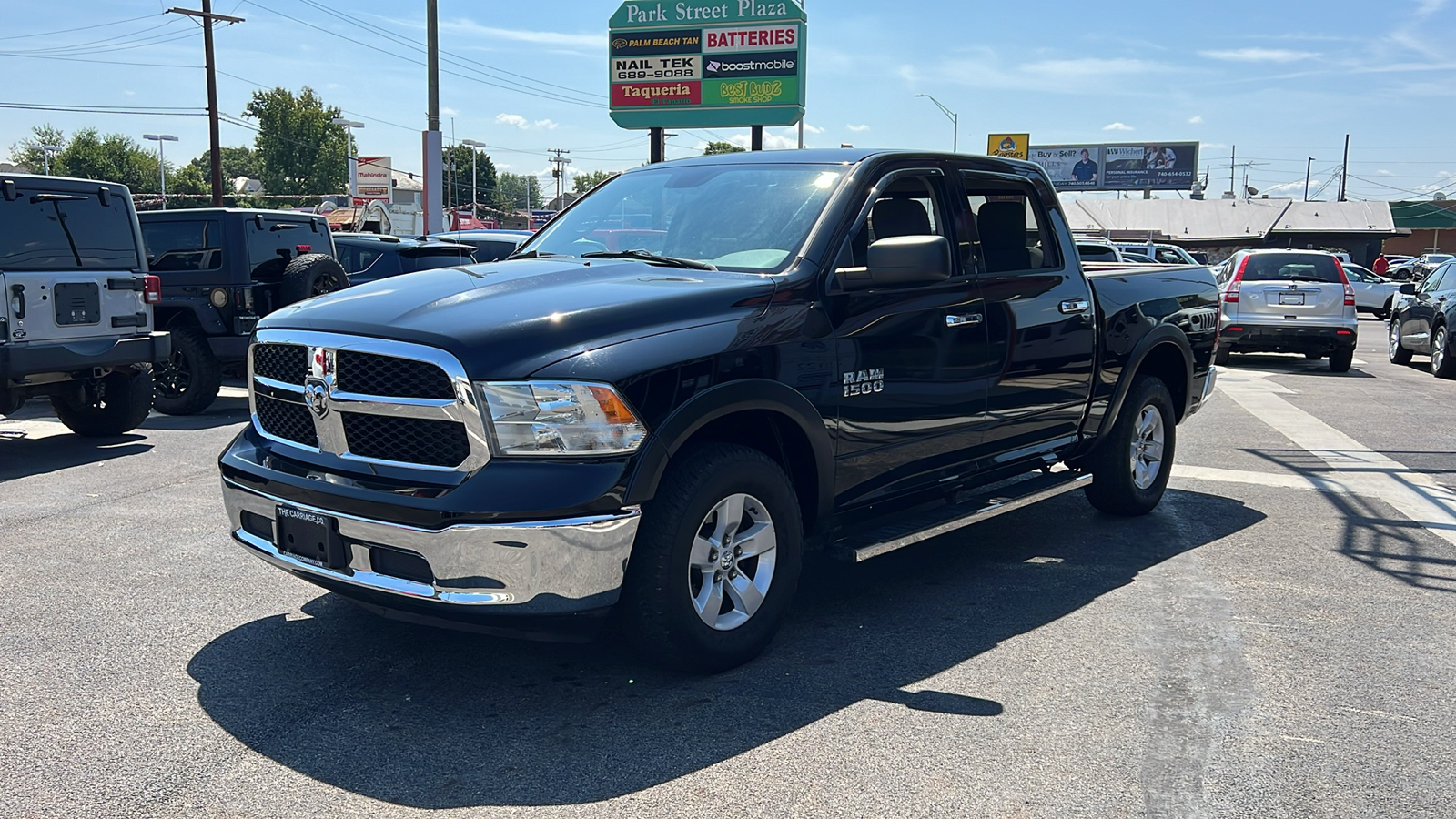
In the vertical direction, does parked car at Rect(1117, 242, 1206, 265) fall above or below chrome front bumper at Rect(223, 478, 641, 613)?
above

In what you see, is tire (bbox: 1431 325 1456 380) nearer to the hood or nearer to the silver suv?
the silver suv

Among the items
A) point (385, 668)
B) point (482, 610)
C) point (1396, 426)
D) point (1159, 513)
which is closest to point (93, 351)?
point (385, 668)

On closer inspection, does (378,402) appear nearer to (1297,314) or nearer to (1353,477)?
(1353,477)

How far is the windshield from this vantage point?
4.85 metres

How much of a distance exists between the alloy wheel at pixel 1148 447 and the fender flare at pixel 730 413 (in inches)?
118

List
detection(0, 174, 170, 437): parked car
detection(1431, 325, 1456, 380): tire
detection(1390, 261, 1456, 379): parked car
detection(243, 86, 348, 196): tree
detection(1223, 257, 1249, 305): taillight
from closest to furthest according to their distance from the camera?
detection(0, 174, 170, 437): parked car < detection(1431, 325, 1456, 380): tire < detection(1390, 261, 1456, 379): parked car < detection(1223, 257, 1249, 305): taillight < detection(243, 86, 348, 196): tree

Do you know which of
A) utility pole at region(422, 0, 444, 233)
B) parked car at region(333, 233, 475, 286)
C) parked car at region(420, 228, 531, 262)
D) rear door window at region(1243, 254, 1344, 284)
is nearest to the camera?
parked car at region(333, 233, 475, 286)

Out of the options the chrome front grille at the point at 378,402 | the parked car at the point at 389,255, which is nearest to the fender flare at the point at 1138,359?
the chrome front grille at the point at 378,402

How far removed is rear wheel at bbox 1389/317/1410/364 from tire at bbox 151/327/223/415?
16400 millimetres

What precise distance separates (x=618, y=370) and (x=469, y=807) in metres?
1.39

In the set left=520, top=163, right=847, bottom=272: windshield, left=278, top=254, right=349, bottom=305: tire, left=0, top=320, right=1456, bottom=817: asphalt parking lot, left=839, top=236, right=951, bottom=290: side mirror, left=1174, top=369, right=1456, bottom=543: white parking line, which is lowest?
left=1174, top=369, right=1456, bottom=543: white parking line

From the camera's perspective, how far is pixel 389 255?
46.7ft

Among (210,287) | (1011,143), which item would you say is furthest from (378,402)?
(1011,143)

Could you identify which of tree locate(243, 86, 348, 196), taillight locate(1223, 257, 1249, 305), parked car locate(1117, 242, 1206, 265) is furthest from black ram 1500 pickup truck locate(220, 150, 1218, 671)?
tree locate(243, 86, 348, 196)
